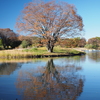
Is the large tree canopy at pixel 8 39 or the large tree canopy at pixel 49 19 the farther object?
the large tree canopy at pixel 8 39

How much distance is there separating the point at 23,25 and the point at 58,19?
18.6 ft

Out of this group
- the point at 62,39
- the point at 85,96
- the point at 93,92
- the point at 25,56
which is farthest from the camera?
the point at 62,39

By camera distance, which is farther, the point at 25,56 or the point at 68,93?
the point at 25,56

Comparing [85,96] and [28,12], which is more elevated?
[28,12]

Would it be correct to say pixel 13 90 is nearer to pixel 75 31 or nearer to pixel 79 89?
pixel 79 89

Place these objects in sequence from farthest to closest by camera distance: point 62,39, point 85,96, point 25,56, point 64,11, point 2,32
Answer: point 2,32
point 62,39
point 64,11
point 25,56
point 85,96

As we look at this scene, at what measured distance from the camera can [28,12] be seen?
23.0m

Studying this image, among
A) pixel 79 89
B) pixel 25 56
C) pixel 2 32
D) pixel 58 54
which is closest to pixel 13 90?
pixel 79 89

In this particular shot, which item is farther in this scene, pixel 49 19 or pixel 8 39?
pixel 8 39

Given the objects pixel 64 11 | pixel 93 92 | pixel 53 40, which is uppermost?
pixel 64 11

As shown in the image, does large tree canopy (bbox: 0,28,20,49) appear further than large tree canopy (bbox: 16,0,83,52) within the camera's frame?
Yes

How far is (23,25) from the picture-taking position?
75.2 ft

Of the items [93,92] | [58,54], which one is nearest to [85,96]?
[93,92]

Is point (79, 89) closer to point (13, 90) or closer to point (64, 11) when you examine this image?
point (13, 90)
